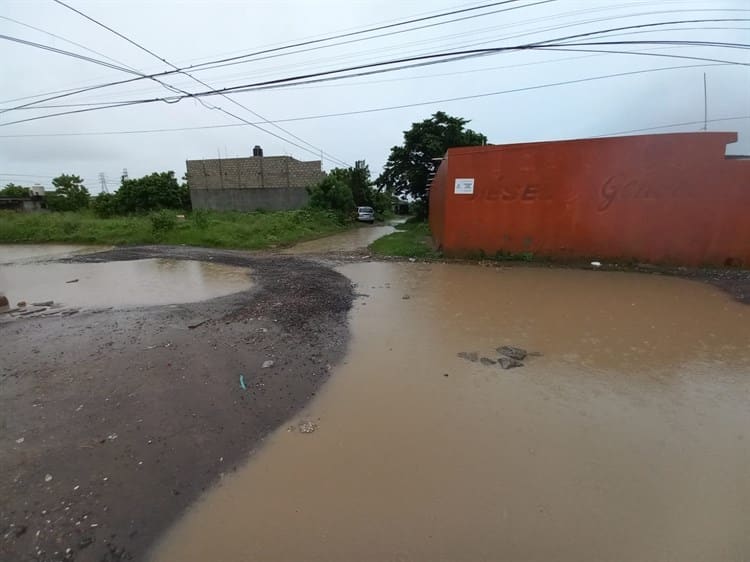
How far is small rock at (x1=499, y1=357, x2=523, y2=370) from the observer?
394cm

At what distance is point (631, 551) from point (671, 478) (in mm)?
780

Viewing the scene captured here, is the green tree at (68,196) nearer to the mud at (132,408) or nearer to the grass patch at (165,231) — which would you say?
the grass patch at (165,231)

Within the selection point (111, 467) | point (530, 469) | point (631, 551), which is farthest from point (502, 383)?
point (111, 467)

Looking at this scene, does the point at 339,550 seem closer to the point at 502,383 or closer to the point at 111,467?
the point at 111,467

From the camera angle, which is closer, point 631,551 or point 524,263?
point 631,551

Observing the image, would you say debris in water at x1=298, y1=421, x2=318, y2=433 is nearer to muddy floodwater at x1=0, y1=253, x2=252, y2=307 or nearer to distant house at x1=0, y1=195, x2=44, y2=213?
muddy floodwater at x1=0, y1=253, x2=252, y2=307

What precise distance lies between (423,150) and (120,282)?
21.2m

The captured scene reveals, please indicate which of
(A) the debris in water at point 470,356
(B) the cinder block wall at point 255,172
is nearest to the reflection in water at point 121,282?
(A) the debris in water at point 470,356

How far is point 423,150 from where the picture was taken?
82.6 feet

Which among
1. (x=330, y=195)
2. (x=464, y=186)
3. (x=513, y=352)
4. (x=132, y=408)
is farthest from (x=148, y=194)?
(x=513, y=352)

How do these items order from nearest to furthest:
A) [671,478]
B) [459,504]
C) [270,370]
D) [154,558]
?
[154,558] → [459,504] → [671,478] → [270,370]

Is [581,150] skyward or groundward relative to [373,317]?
skyward

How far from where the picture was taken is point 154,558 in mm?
1866

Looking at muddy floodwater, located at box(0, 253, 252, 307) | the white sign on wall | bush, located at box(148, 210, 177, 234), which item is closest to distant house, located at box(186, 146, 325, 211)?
bush, located at box(148, 210, 177, 234)
